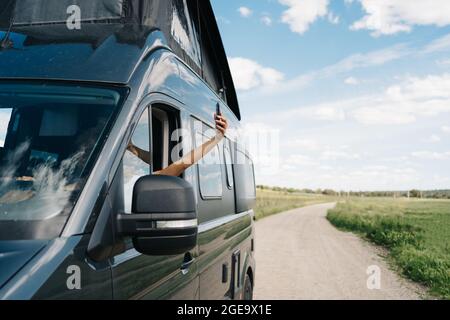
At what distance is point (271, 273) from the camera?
10312 mm

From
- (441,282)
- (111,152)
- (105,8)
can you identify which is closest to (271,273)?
(441,282)

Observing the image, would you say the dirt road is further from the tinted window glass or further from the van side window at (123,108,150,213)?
the van side window at (123,108,150,213)

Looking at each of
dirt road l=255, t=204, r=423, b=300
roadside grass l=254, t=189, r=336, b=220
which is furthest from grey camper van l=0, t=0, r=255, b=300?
roadside grass l=254, t=189, r=336, b=220

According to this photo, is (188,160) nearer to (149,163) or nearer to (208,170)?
(149,163)

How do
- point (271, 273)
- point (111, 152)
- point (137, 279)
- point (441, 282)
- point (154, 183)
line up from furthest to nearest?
point (271, 273), point (441, 282), point (137, 279), point (111, 152), point (154, 183)

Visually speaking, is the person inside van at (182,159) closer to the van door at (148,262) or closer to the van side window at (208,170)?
the van door at (148,262)

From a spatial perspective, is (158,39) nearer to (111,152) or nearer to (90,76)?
(90,76)

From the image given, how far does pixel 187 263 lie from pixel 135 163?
2.84 ft

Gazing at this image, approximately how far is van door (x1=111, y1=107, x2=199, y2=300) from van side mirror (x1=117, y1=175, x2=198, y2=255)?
23 centimetres

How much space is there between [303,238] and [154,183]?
16.9m

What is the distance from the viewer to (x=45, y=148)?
89.0 inches

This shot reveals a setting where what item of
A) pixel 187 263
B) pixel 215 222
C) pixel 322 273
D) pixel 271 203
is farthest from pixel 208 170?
pixel 271 203
